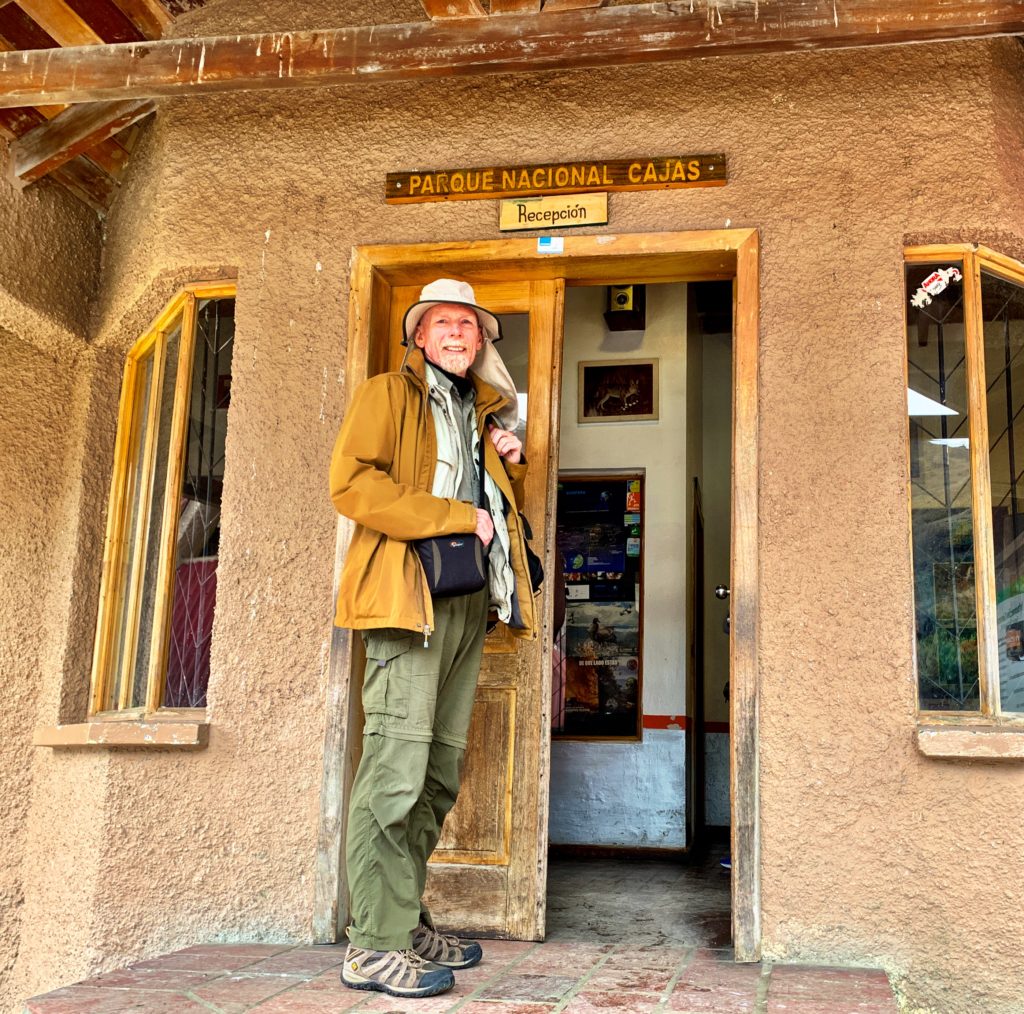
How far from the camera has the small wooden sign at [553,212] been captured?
430 cm

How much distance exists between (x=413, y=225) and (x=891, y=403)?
1.88 m

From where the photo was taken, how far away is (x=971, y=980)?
3.58m

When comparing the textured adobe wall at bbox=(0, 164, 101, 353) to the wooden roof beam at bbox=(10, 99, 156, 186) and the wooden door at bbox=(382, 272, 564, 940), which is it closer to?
the wooden roof beam at bbox=(10, 99, 156, 186)

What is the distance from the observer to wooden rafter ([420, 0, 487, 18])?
3932 millimetres

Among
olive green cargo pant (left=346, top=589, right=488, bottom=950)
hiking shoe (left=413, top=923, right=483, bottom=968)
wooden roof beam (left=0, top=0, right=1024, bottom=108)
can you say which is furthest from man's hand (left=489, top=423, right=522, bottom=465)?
hiking shoe (left=413, top=923, right=483, bottom=968)

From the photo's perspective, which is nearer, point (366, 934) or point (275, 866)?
point (366, 934)

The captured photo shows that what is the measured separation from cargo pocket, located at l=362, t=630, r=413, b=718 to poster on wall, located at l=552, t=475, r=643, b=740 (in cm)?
387

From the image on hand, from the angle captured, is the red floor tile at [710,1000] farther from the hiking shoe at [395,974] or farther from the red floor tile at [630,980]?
the hiking shoe at [395,974]

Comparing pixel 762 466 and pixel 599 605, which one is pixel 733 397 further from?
pixel 599 605

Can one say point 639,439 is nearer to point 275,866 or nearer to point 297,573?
point 297,573

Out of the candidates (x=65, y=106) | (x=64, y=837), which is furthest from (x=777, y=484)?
(x=65, y=106)

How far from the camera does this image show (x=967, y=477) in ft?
13.3

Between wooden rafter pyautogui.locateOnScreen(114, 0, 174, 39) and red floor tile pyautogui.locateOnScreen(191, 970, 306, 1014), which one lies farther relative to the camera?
wooden rafter pyautogui.locateOnScreen(114, 0, 174, 39)

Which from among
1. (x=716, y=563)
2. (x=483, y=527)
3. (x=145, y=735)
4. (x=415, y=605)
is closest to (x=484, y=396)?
(x=483, y=527)
